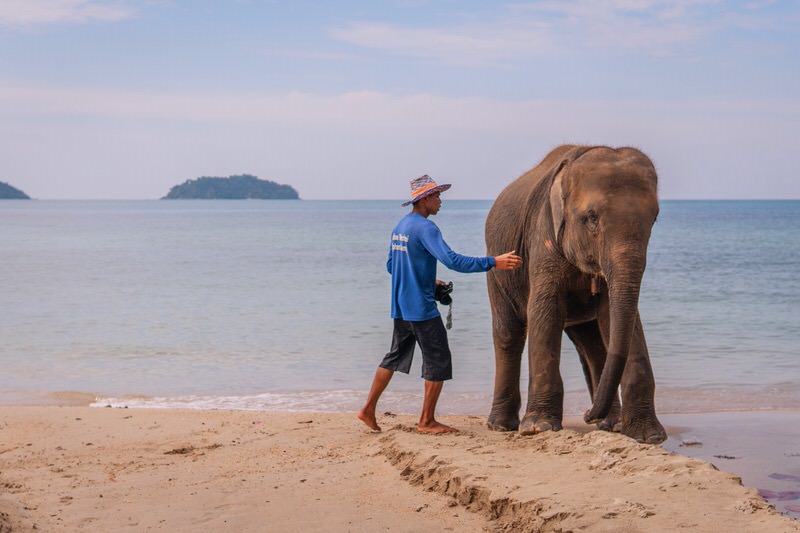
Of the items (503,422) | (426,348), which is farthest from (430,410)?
(503,422)

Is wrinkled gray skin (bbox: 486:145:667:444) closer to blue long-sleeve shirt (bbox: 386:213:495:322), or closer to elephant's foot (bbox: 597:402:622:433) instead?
elephant's foot (bbox: 597:402:622:433)

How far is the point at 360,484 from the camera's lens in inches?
282

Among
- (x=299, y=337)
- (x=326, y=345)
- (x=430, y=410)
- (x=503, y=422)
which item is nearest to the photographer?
(x=430, y=410)

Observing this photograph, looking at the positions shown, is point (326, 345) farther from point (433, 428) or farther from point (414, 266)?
point (414, 266)

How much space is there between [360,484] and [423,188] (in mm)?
2569

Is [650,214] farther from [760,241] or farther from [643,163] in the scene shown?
[760,241]

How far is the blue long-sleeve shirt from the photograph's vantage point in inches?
326

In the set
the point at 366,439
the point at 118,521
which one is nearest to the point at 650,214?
the point at 366,439

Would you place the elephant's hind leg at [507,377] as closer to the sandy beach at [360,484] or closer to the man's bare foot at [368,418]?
the sandy beach at [360,484]

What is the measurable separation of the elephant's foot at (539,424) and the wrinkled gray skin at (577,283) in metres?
0.01

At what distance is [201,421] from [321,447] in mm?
1971

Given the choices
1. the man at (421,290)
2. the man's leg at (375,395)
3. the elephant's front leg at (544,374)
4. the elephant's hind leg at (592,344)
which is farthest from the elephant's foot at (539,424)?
the man's leg at (375,395)

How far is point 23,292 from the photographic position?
27641 millimetres

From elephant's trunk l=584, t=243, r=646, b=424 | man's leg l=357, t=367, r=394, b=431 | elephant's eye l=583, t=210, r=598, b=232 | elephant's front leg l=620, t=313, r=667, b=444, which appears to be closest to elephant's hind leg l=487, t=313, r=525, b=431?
man's leg l=357, t=367, r=394, b=431
